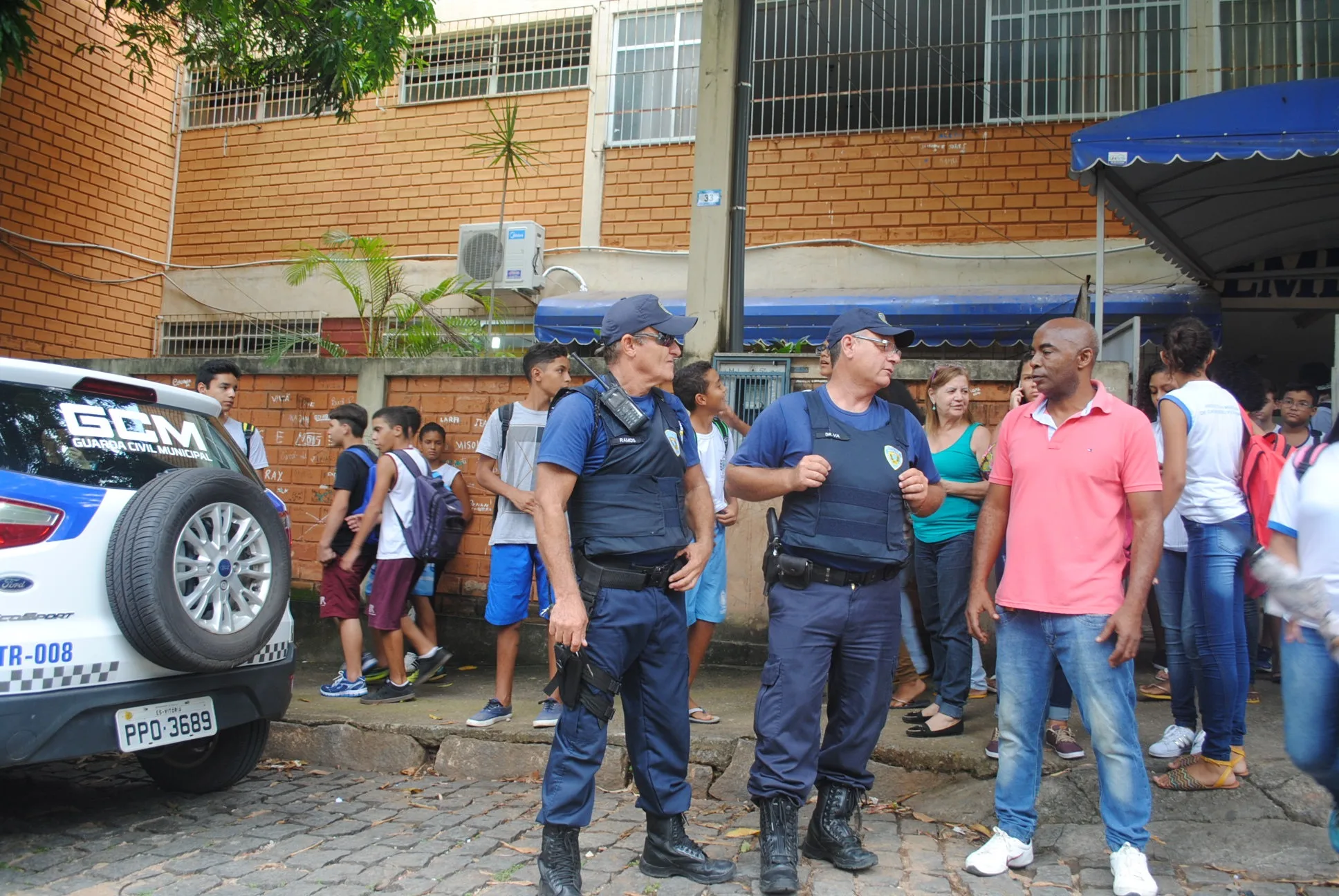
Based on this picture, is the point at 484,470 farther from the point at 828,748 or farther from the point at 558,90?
the point at 558,90

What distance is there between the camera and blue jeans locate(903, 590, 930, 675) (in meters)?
5.48

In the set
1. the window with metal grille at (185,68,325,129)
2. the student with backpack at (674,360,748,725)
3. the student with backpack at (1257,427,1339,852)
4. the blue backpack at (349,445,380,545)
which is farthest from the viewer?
the window with metal grille at (185,68,325,129)

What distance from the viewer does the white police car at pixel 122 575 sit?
3.63 meters

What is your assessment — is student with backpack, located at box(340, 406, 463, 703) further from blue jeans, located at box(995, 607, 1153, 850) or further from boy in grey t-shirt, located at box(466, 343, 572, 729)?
blue jeans, located at box(995, 607, 1153, 850)

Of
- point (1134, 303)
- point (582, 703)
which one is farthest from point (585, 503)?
point (1134, 303)

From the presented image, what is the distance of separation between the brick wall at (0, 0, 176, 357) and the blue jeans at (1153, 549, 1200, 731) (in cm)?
1140

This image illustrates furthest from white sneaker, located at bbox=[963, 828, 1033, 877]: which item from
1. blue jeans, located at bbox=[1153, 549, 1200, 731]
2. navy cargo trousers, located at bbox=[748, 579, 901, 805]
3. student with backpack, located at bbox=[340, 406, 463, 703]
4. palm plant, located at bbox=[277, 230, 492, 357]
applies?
palm plant, located at bbox=[277, 230, 492, 357]

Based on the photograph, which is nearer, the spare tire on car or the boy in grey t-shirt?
the spare tire on car

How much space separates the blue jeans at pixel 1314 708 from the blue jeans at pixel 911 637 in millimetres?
2491

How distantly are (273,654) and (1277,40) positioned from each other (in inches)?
386

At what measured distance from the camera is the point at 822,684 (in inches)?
145

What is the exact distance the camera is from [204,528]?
4.11 metres

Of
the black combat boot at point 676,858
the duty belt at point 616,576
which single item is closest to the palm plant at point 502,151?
the duty belt at point 616,576

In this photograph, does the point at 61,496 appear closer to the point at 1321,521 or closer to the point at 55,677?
the point at 55,677
